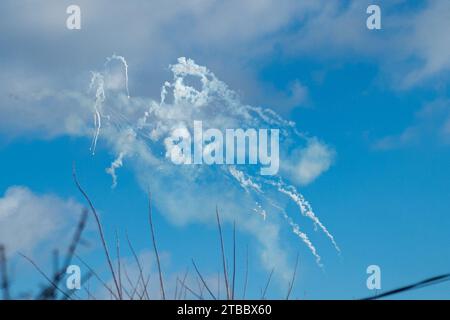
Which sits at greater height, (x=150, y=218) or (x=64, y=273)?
(x=150, y=218)

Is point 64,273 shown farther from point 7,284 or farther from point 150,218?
point 150,218
